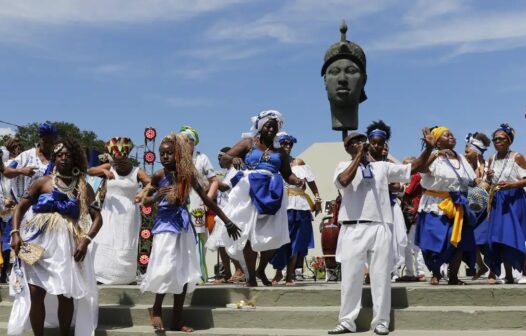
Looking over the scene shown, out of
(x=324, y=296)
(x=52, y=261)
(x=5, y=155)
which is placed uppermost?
(x=5, y=155)

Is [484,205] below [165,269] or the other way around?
the other way around

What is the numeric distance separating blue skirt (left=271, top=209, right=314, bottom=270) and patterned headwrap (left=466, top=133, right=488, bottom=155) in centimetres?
232

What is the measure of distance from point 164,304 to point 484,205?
3.70m

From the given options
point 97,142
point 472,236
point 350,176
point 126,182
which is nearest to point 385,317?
point 350,176

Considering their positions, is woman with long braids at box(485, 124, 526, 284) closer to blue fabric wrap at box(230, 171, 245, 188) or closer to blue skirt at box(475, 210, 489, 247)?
blue skirt at box(475, 210, 489, 247)

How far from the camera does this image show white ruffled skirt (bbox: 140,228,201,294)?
7.09 metres

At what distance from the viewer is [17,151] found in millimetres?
10609

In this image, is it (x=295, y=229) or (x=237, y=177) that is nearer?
(x=237, y=177)

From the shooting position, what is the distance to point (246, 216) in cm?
831

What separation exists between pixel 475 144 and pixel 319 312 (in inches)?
150

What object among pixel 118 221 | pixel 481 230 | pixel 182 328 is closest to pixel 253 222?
pixel 182 328

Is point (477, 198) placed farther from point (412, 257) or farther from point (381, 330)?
point (412, 257)

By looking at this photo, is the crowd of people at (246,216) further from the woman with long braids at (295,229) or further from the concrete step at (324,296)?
the concrete step at (324,296)

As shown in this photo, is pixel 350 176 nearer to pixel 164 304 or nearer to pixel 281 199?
pixel 281 199
